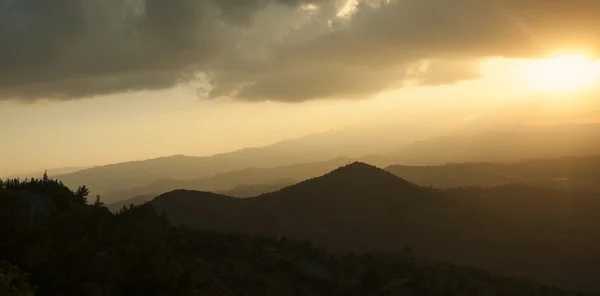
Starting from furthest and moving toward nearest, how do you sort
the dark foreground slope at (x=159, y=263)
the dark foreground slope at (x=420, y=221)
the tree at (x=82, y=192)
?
the dark foreground slope at (x=420, y=221) → the tree at (x=82, y=192) → the dark foreground slope at (x=159, y=263)

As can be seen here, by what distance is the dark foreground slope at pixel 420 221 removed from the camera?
73.6m

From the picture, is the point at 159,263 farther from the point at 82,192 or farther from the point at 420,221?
the point at 420,221

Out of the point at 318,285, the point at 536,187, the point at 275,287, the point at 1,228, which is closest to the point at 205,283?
the point at 1,228

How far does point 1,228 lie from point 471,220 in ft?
272

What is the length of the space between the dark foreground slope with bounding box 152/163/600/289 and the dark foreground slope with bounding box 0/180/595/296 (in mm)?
26618

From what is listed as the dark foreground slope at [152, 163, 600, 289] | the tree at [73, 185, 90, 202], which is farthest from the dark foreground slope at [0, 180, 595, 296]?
the dark foreground slope at [152, 163, 600, 289]

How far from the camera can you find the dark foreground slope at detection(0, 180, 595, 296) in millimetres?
18062

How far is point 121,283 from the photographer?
62.0 feet

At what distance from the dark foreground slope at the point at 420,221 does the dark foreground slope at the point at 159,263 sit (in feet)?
87.3

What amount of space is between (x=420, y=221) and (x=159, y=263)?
72061 millimetres

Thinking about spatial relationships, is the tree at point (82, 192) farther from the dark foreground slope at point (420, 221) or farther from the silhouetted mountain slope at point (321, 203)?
the silhouetted mountain slope at point (321, 203)

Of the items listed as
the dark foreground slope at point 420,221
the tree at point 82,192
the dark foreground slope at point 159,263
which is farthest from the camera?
the dark foreground slope at point 420,221

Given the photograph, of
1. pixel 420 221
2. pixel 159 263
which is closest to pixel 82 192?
pixel 159 263

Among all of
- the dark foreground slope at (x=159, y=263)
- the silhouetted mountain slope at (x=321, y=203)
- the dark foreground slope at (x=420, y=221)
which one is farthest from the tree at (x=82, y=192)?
the silhouetted mountain slope at (x=321, y=203)
